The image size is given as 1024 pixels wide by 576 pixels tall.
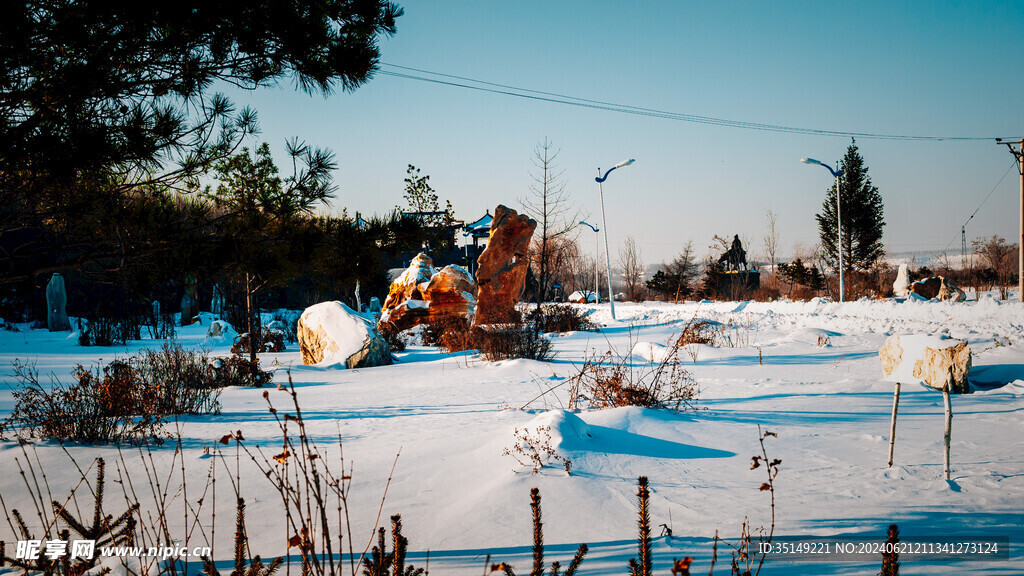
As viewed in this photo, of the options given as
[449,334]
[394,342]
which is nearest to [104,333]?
[394,342]

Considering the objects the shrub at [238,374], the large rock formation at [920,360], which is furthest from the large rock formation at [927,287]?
the shrub at [238,374]

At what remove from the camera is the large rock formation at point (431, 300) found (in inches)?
666

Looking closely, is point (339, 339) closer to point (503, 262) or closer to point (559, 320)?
point (503, 262)

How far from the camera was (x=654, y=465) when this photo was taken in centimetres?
416

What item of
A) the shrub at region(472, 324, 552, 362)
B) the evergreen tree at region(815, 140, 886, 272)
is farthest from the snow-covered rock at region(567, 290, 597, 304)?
the shrub at region(472, 324, 552, 362)

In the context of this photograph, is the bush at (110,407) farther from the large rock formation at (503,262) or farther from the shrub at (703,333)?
the large rock formation at (503,262)

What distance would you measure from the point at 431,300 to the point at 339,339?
5968mm

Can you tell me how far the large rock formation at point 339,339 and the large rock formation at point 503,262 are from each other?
16.2 feet

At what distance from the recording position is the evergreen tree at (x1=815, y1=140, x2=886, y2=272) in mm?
31875

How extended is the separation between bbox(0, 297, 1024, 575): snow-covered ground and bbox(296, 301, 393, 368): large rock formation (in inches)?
86.3

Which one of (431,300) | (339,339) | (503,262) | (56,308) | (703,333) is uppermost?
(503,262)

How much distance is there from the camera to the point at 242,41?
132 inches

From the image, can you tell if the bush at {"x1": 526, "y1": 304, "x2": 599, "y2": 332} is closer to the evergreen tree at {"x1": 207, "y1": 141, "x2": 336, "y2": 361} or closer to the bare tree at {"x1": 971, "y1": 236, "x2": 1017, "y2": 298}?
the evergreen tree at {"x1": 207, "y1": 141, "x2": 336, "y2": 361}

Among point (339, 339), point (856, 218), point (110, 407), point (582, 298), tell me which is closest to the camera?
point (110, 407)
